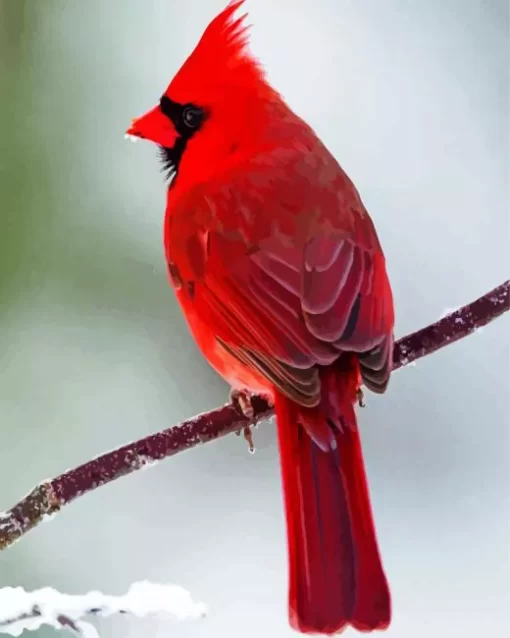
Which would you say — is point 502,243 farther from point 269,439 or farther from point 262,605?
point 262,605

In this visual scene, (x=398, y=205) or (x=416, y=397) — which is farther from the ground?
(x=398, y=205)

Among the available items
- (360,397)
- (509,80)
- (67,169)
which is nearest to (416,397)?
(360,397)

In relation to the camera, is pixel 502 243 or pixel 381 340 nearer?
pixel 381 340

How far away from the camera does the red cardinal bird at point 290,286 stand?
988mm

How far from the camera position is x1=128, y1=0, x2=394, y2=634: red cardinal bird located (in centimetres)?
99

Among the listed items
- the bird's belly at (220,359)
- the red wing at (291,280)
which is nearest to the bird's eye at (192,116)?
the red wing at (291,280)

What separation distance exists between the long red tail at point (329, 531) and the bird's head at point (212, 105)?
409 mm

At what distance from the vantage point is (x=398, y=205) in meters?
1.19

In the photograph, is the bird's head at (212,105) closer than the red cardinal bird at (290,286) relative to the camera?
No

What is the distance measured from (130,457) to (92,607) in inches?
8.0

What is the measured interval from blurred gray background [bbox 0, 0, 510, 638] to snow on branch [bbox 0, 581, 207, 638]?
14 millimetres

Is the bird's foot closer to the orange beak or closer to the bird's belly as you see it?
the bird's belly

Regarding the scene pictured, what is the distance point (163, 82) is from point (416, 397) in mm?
566

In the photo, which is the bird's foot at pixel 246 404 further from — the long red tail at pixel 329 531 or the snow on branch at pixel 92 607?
the snow on branch at pixel 92 607
